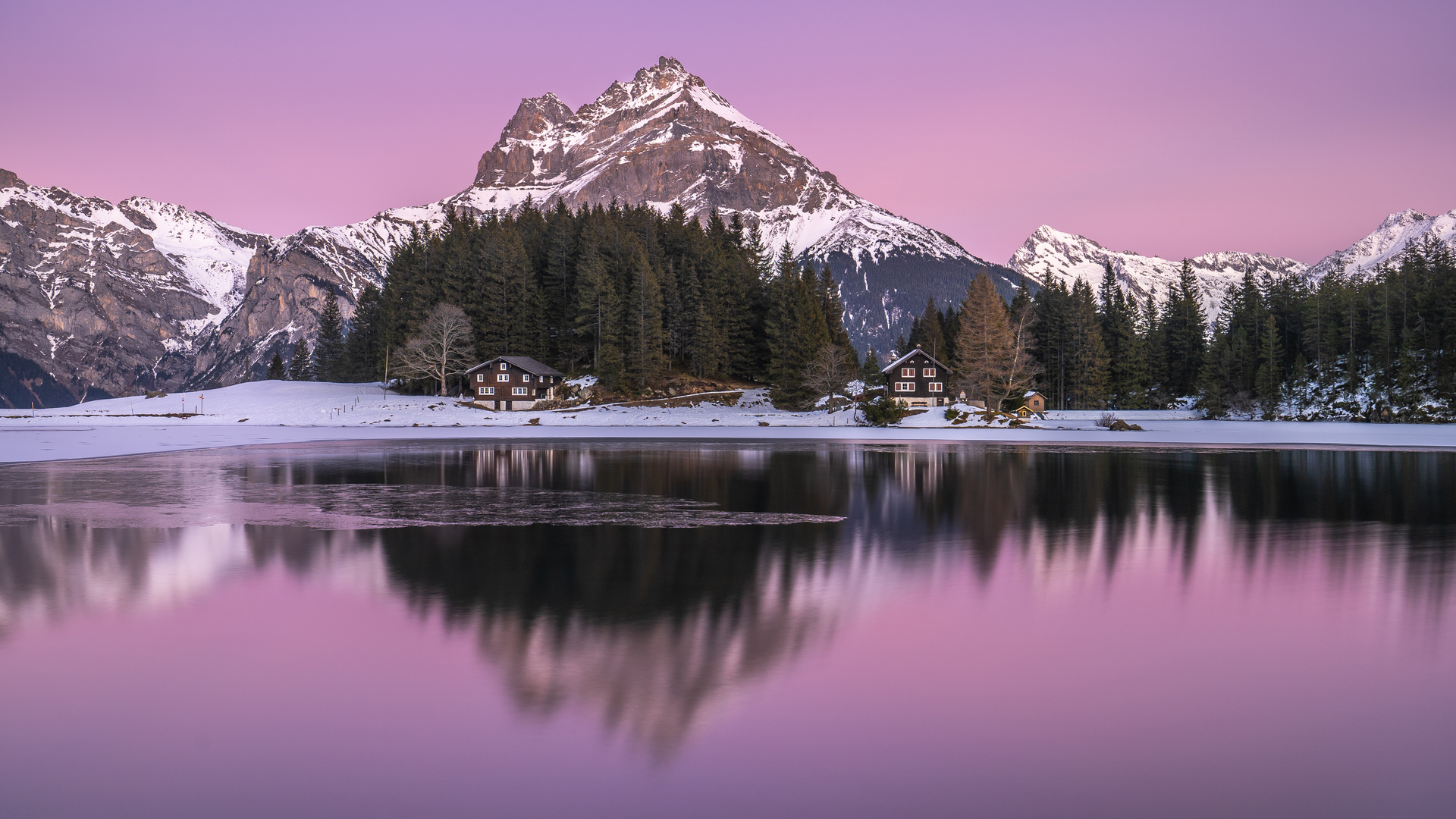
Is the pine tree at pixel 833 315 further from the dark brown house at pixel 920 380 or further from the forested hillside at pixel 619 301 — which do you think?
the dark brown house at pixel 920 380

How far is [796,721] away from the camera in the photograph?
7.83 m

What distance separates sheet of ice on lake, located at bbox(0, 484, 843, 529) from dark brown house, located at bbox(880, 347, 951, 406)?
86946mm

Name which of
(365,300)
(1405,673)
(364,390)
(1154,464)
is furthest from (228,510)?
(365,300)

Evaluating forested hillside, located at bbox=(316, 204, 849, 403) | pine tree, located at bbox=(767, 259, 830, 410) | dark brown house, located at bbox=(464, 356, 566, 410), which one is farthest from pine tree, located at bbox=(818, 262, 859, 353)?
dark brown house, located at bbox=(464, 356, 566, 410)

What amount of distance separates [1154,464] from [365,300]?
12054 centimetres

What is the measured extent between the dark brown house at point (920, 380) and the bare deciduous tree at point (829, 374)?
17.9 metres

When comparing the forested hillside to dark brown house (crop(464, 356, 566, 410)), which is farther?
dark brown house (crop(464, 356, 566, 410))

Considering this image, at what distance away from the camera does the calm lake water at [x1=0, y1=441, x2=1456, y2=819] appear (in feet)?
21.8

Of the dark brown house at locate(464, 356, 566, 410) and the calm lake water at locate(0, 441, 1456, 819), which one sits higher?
the dark brown house at locate(464, 356, 566, 410)

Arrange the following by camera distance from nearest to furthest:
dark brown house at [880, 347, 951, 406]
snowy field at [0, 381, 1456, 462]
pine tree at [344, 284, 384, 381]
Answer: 1. snowy field at [0, 381, 1456, 462]
2. dark brown house at [880, 347, 951, 406]
3. pine tree at [344, 284, 384, 381]

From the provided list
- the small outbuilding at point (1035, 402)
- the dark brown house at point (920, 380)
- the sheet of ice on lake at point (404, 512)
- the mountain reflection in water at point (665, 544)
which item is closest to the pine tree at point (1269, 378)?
the small outbuilding at point (1035, 402)

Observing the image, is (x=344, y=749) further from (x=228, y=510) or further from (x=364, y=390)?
(x=364, y=390)

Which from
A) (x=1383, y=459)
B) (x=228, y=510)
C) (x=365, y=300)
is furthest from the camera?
(x=365, y=300)

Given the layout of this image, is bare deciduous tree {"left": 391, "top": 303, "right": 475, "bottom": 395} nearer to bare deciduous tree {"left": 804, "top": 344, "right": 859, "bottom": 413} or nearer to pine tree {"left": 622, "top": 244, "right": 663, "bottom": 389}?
pine tree {"left": 622, "top": 244, "right": 663, "bottom": 389}
